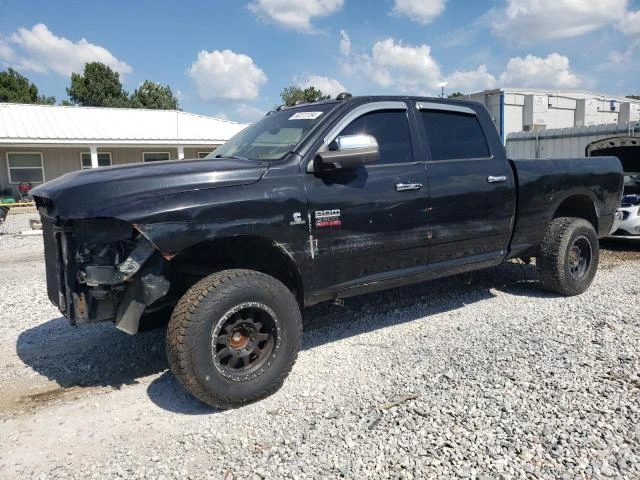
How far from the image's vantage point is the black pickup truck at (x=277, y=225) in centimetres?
315

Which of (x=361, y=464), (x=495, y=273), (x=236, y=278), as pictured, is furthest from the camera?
(x=495, y=273)

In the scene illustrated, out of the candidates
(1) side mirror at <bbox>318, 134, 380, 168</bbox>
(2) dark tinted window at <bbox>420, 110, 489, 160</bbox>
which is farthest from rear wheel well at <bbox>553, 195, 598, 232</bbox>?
(1) side mirror at <bbox>318, 134, 380, 168</bbox>

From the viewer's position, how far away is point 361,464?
2672 mm

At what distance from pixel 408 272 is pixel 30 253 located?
8698 millimetres

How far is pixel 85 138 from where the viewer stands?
21531 millimetres

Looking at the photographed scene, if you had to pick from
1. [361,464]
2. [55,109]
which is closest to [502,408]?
[361,464]

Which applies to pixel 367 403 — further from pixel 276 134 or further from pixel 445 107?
pixel 445 107

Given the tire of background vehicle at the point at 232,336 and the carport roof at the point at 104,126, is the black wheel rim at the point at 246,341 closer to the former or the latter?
the tire of background vehicle at the point at 232,336

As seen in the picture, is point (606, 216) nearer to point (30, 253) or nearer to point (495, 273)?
point (495, 273)

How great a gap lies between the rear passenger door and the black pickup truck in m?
0.01

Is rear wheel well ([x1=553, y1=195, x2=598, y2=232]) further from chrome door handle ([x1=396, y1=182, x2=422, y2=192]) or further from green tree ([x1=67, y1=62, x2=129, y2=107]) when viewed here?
green tree ([x1=67, y1=62, x2=129, y2=107])

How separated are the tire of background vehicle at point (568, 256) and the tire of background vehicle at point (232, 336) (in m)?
3.33

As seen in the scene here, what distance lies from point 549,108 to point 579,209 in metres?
21.6

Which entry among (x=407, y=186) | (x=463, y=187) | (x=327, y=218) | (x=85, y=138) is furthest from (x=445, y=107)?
(x=85, y=138)
